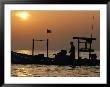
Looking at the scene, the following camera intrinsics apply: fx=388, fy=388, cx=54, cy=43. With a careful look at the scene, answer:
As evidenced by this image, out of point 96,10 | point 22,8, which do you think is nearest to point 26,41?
point 22,8

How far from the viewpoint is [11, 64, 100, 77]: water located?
262cm

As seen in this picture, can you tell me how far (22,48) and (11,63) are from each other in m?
0.13

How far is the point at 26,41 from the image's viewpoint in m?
2.66

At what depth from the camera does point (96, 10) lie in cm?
262

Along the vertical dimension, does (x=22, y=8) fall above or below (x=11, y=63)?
above

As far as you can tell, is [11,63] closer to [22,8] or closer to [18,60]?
[18,60]

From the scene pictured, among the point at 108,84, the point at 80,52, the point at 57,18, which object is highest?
the point at 57,18

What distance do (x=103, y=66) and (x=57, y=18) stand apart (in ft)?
1.50

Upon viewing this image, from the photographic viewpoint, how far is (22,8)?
2.62m

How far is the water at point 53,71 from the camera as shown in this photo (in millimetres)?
2621

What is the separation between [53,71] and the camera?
8.61ft

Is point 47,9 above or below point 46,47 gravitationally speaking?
above

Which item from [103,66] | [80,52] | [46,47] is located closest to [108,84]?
[103,66]

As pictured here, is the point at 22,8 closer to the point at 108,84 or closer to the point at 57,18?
the point at 57,18
